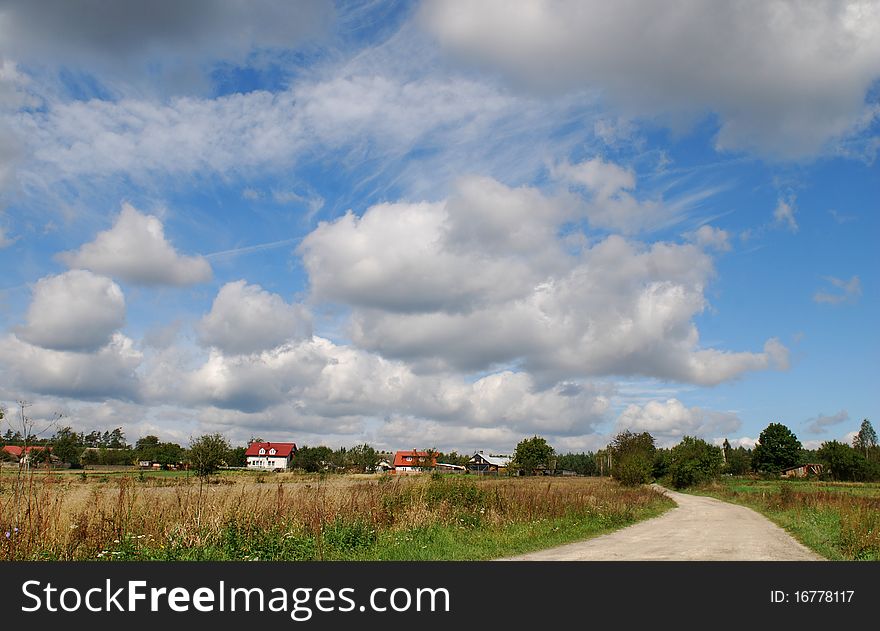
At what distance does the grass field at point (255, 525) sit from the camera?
1136 cm

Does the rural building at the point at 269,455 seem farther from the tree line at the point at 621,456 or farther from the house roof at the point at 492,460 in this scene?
the house roof at the point at 492,460

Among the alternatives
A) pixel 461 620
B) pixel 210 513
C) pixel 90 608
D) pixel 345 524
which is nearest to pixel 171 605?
pixel 90 608

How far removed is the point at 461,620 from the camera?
7.93m

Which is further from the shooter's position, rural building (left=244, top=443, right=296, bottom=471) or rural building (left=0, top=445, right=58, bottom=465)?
rural building (left=244, top=443, right=296, bottom=471)

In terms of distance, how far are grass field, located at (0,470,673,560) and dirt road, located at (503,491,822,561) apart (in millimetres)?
1120

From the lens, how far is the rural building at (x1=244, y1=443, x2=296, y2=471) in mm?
160625

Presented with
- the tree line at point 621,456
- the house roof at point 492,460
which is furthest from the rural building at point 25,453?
the house roof at point 492,460

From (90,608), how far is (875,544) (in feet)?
59.3

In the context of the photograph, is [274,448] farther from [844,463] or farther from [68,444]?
[68,444]

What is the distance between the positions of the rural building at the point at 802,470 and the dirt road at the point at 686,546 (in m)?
123

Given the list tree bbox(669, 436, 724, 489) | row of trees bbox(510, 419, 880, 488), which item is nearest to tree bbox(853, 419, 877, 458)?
row of trees bbox(510, 419, 880, 488)

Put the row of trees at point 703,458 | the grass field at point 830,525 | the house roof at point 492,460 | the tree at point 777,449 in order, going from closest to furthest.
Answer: the grass field at point 830,525 → the row of trees at point 703,458 → the tree at point 777,449 → the house roof at point 492,460

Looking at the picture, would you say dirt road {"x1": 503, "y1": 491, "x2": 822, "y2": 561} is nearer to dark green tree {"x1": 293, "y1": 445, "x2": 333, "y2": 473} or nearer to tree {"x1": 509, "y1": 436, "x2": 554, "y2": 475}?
dark green tree {"x1": 293, "y1": 445, "x2": 333, "y2": 473}

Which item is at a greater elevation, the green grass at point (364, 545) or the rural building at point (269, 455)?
the green grass at point (364, 545)
